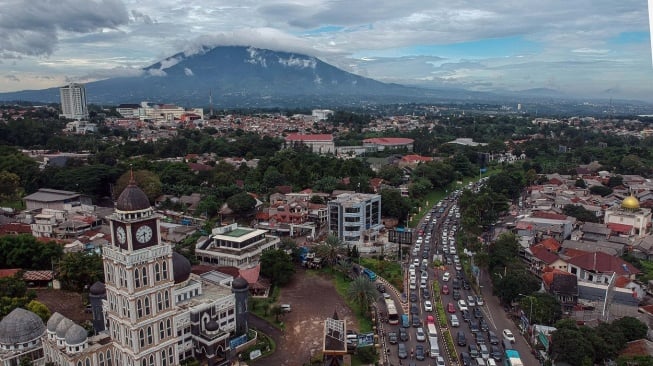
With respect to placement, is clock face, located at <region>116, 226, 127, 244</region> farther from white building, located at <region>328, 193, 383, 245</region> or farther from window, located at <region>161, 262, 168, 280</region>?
white building, located at <region>328, 193, 383, 245</region>

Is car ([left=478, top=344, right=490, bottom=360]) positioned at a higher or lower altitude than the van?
lower

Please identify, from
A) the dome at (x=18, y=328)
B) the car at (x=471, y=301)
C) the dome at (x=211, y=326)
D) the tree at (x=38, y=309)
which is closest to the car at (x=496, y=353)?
the car at (x=471, y=301)

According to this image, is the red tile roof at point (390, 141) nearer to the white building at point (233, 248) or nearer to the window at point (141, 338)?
the white building at point (233, 248)

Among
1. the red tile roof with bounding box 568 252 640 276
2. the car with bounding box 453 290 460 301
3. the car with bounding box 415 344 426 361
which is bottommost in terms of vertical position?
the car with bounding box 453 290 460 301

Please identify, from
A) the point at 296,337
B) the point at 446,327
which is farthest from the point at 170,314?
the point at 446,327

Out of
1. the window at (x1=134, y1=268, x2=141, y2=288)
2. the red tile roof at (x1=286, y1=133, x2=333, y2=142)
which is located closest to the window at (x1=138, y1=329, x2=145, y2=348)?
the window at (x1=134, y1=268, x2=141, y2=288)

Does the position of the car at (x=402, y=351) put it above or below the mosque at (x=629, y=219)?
below

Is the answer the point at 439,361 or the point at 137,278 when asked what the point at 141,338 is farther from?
the point at 439,361
